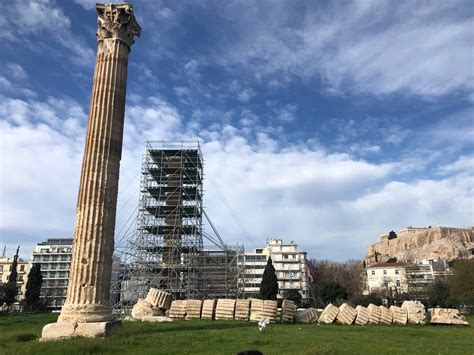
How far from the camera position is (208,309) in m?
25.5

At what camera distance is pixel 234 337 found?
1438cm

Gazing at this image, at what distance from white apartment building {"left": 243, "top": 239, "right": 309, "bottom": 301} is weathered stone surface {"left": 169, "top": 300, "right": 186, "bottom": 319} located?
53.4 meters

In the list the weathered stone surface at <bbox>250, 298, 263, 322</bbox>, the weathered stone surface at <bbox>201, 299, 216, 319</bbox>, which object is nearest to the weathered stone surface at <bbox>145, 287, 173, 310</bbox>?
the weathered stone surface at <bbox>201, 299, 216, 319</bbox>

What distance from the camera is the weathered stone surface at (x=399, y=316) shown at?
2491 cm

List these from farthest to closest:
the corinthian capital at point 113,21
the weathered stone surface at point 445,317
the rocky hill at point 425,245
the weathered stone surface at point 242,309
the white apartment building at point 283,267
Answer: the rocky hill at point 425,245 → the white apartment building at point 283,267 → the weathered stone surface at point 445,317 → the weathered stone surface at point 242,309 → the corinthian capital at point 113,21

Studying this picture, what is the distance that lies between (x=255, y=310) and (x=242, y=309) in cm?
76

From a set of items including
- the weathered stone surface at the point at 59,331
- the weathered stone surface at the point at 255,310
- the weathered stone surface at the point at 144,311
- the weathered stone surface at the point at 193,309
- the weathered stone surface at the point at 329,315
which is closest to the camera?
the weathered stone surface at the point at 59,331

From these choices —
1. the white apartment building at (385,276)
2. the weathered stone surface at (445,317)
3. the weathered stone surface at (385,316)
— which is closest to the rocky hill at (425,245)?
the white apartment building at (385,276)

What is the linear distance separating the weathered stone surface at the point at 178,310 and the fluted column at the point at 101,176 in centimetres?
1131

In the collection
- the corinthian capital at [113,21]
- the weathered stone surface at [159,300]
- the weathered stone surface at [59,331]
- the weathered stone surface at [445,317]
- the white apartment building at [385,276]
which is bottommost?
the weathered stone surface at [445,317]

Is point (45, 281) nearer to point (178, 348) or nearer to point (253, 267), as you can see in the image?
point (253, 267)

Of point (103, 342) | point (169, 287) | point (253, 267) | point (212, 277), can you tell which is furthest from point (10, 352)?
point (253, 267)

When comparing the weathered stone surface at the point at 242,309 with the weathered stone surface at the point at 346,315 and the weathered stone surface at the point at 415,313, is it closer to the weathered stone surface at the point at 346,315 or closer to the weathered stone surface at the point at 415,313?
the weathered stone surface at the point at 346,315

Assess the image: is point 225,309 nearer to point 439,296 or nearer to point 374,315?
point 374,315
